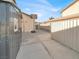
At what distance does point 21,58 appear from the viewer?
7734 millimetres

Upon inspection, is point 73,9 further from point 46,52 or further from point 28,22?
point 28,22

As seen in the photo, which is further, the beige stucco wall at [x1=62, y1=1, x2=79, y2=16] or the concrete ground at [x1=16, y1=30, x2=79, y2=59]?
the beige stucco wall at [x1=62, y1=1, x2=79, y2=16]

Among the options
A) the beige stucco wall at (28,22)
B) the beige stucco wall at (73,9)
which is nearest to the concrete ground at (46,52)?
the beige stucco wall at (73,9)

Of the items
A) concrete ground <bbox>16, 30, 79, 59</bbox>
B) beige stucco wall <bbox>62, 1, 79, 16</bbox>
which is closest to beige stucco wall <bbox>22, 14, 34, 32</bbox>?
beige stucco wall <bbox>62, 1, 79, 16</bbox>

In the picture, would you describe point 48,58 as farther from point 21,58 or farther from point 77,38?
point 77,38

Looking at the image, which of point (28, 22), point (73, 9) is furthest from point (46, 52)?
point (28, 22)

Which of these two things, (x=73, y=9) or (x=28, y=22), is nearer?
(x=73, y=9)

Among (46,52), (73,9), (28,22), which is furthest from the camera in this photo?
(28,22)

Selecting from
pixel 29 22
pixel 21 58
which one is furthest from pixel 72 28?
pixel 29 22

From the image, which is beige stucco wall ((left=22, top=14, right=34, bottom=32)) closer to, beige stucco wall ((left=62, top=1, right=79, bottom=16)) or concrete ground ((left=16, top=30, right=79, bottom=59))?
beige stucco wall ((left=62, top=1, right=79, bottom=16))

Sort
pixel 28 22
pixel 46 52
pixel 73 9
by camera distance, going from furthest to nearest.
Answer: pixel 28 22 → pixel 73 9 → pixel 46 52

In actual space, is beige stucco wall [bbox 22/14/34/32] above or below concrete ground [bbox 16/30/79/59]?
above

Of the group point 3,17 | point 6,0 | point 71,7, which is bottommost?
point 3,17

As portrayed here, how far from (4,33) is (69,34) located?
6.77m
